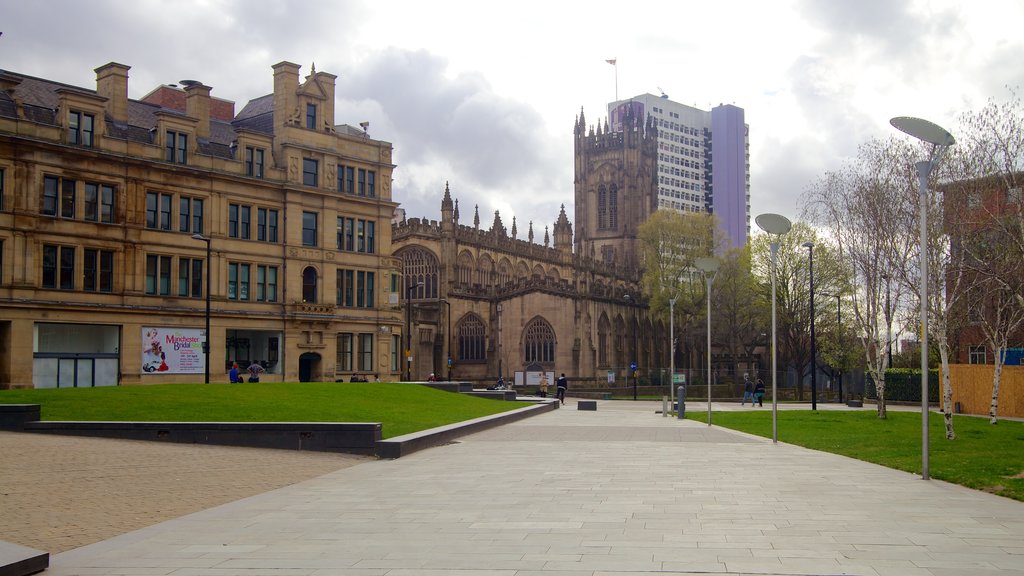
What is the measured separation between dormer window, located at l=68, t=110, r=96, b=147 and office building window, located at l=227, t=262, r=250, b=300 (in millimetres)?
9363

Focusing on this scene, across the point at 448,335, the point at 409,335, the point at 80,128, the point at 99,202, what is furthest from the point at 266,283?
the point at 448,335

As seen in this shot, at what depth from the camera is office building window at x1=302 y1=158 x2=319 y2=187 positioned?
2026 inches

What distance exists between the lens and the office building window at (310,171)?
→ 169 ft

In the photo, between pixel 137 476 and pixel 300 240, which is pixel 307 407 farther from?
pixel 300 240

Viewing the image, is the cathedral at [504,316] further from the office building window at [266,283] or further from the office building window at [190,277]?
the office building window at [190,277]

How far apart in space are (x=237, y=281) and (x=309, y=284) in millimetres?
4586

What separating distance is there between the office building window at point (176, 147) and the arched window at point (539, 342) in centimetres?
3795

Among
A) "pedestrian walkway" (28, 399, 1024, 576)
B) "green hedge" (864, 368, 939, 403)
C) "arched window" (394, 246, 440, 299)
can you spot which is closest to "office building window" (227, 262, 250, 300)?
"arched window" (394, 246, 440, 299)

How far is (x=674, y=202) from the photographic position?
15888 cm

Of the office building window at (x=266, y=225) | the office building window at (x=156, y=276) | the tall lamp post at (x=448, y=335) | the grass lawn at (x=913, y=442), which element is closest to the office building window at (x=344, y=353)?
the office building window at (x=266, y=225)

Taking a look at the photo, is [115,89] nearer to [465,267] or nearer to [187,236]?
[187,236]

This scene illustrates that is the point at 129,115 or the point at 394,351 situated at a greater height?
the point at 129,115

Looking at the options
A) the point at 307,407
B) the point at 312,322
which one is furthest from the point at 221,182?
the point at 307,407

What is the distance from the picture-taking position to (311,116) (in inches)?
2068
